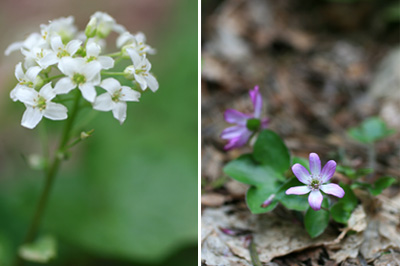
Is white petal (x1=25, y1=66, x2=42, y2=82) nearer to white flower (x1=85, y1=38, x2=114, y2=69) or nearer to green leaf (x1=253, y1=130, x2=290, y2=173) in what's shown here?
white flower (x1=85, y1=38, x2=114, y2=69)

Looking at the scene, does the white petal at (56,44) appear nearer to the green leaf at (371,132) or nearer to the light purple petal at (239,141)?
the light purple petal at (239,141)

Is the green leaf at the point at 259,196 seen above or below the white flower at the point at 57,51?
below

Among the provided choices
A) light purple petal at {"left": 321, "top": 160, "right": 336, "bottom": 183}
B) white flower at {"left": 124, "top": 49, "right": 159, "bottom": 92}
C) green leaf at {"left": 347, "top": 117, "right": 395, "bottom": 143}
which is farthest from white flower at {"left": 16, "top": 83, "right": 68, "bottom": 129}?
green leaf at {"left": 347, "top": 117, "right": 395, "bottom": 143}

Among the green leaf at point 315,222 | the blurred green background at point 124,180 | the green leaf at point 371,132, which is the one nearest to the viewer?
the green leaf at point 315,222

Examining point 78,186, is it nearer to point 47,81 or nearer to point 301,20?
point 47,81

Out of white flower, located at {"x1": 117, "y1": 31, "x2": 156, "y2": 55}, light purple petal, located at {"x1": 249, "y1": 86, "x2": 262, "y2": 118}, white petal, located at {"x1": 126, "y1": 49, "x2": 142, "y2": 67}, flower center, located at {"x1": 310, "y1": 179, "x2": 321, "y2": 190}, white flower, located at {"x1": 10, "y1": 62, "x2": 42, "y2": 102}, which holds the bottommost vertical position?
flower center, located at {"x1": 310, "y1": 179, "x2": 321, "y2": 190}

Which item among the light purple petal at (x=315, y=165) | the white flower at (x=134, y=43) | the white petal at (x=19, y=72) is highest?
the white flower at (x=134, y=43)

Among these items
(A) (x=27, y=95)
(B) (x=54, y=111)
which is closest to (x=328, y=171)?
(B) (x=54, y=111)

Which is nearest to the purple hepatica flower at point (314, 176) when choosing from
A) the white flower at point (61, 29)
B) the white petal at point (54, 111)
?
the white petal at point (54, 111)
